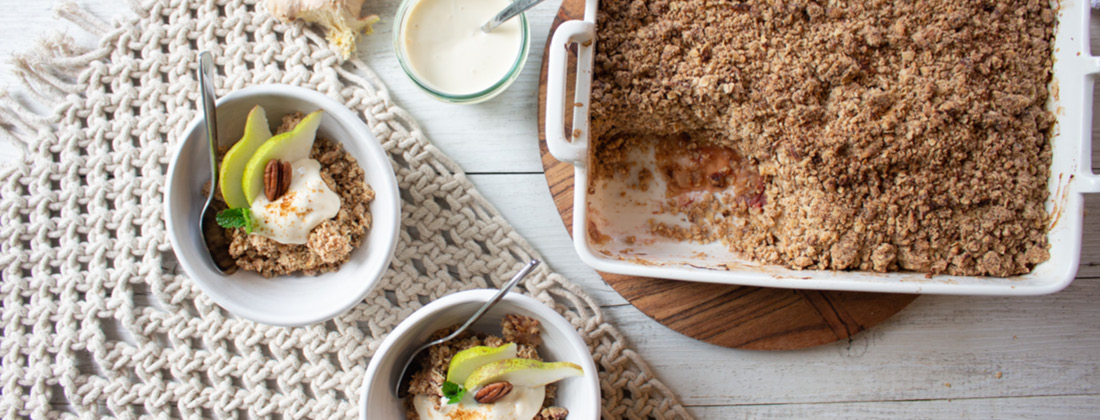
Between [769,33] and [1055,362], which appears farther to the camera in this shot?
[1055,362]

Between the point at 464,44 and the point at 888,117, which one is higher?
the point at 464,44

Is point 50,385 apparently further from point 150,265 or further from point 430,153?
point 430,153

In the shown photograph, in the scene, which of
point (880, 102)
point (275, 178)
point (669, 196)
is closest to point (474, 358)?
point (275, 178)

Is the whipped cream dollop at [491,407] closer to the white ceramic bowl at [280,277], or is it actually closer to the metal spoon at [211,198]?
the white ceramic bowl at [280,277]

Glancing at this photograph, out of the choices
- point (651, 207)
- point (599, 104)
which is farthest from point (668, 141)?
point (599, 104)

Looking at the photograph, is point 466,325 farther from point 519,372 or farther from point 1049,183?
point 1049,183

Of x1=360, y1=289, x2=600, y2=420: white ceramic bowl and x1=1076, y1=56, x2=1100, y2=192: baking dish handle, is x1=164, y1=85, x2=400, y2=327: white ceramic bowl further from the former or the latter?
x1=1076, y1=56, x2=1100, y2=192: baking dish handle
